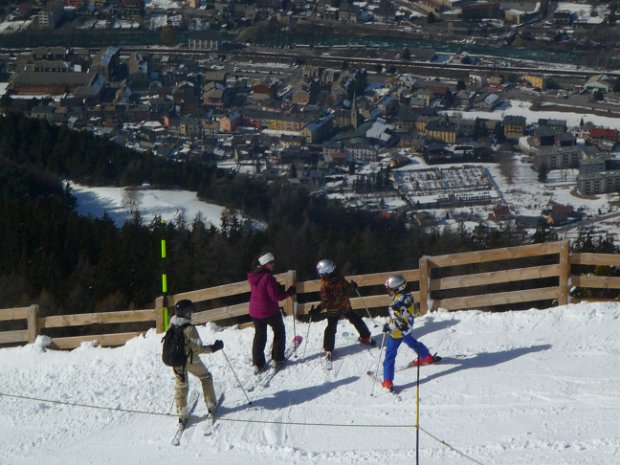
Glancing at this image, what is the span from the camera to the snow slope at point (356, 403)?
657cm

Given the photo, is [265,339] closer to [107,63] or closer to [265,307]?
[265,307]

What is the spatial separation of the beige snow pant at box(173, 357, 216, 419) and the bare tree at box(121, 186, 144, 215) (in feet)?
66.5

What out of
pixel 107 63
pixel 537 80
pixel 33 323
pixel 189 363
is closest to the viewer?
pixel 189 363

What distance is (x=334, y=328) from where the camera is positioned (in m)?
7.91

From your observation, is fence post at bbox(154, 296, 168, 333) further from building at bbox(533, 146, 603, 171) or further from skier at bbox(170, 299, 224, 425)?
building at bbox(533, 146, 603, 171)

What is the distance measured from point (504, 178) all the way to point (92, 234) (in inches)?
777

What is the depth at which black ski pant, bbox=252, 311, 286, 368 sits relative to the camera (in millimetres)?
7734

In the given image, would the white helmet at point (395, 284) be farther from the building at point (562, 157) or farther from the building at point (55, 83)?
the building at point (55, 83)

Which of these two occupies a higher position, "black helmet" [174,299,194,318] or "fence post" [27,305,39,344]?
"black helmet" [174,299,194,318]

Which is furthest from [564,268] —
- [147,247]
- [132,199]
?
[132,199]

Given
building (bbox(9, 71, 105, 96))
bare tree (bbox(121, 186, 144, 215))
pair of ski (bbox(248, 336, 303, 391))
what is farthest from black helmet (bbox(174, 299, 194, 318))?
building (bbox(9, 71, 105, 96))

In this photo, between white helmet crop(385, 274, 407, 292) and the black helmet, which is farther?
white helmet crop(385, 274, 407, 292)

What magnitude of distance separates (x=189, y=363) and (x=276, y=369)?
1119 millimetres

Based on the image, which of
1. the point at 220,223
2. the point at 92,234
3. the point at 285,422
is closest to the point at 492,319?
the point at 285,422
